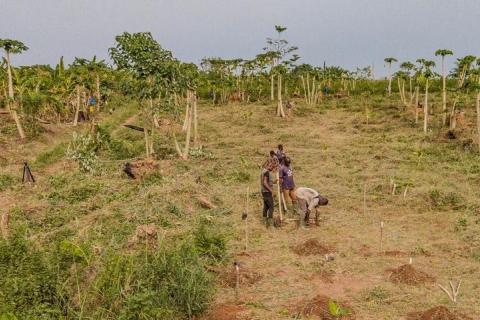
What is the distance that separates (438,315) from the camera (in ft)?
20.5

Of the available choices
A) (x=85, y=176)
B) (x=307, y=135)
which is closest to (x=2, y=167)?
(x=85, y=176)

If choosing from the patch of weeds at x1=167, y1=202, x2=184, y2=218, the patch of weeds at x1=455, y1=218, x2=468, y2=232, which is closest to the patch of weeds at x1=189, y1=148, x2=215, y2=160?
the patch of weeds at x1=167, y1=202, x2=184, y2=218

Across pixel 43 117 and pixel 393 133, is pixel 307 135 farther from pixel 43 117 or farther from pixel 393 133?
pixel 43 117

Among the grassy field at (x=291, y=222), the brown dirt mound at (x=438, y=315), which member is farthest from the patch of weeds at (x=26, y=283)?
the brown dirt mound at (x=438, y=315)

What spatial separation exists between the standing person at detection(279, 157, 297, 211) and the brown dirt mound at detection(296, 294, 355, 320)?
15.9 feet

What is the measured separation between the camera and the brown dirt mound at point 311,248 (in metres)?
8.98

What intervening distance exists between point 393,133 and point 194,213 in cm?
1271

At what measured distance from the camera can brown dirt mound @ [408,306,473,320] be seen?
6224 mm

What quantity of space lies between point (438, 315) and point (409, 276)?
56.5 inches

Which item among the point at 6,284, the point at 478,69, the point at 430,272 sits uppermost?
the point at 478,69

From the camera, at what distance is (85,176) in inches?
536

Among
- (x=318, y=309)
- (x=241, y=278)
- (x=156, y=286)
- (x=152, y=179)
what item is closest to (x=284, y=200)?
(x=152, y=179)

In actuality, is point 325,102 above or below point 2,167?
above

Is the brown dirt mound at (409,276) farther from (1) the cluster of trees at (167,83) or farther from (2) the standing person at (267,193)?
(1) the cluster of trees at (167,83)
